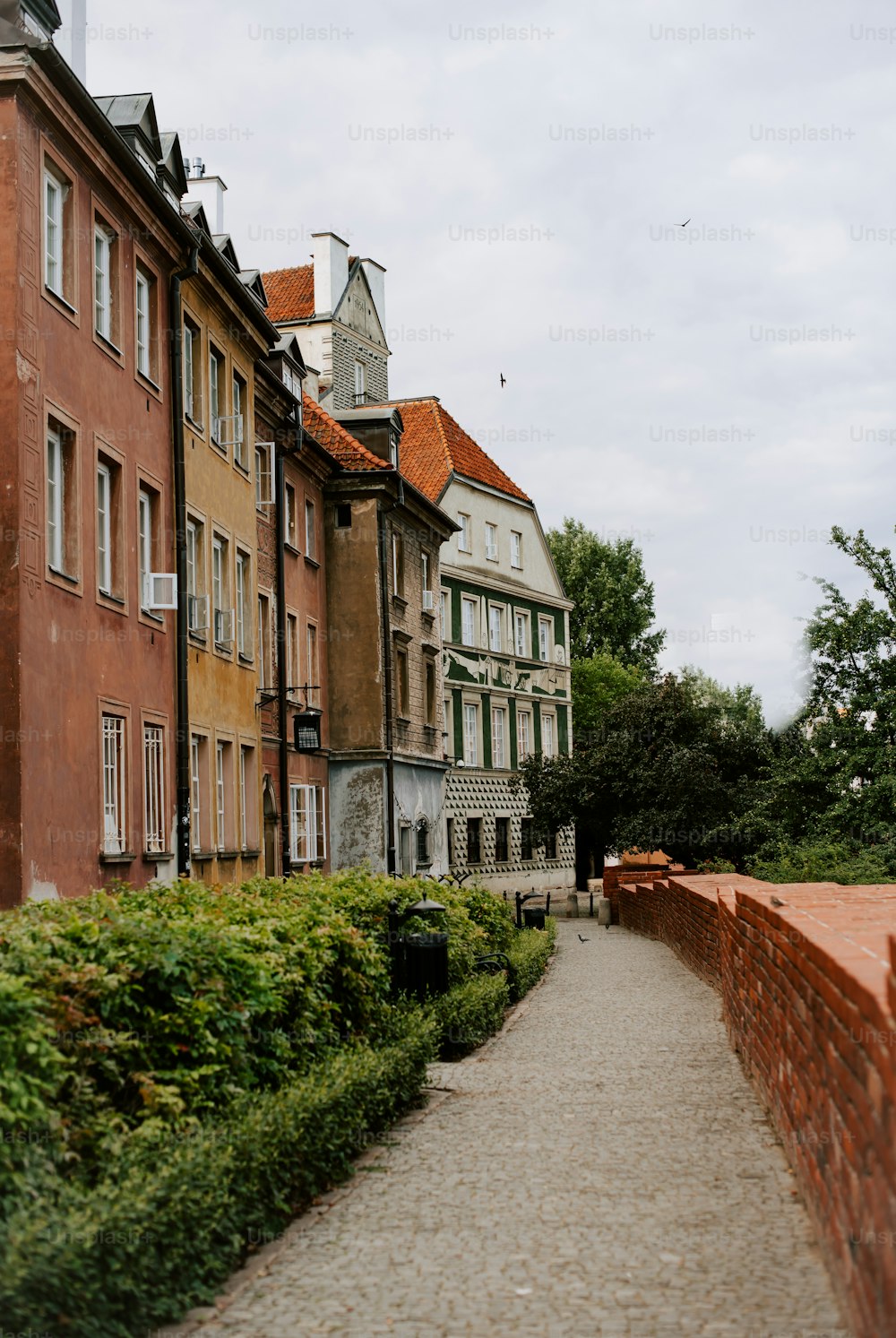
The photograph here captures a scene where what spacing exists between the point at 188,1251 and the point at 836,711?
27.7 meters

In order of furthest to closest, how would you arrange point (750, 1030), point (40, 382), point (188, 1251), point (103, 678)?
point (103, 678)
point (40, 382)
point (750, 1030)
point (188, 1251)

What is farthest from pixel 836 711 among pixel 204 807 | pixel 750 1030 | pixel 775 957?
pixel 775 957

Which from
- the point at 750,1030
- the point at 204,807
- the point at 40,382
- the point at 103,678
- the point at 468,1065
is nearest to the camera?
the point at 750,1030

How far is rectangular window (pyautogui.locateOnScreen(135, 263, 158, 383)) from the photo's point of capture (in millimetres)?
21188

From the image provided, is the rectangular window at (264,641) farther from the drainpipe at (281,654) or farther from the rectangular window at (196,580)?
the rectangular window at (196,580)

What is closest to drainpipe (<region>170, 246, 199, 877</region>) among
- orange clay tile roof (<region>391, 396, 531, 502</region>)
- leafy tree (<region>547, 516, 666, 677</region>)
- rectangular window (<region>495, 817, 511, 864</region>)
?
orange clay tile roof (<region>391, 396, 531, 502</region>)

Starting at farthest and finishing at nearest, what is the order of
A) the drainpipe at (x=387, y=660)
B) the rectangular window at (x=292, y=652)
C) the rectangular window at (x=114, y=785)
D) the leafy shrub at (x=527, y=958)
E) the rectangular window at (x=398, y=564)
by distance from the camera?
the rectangular window at (x=398, y=564) → the drainpipe at (x=387, y=660) → the rectangular window at (x=292, y=652) → the rectangular window at (x=114, y=785) → the leafy shrub at (x=527, y=958)

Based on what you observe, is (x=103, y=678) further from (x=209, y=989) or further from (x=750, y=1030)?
(x=209, y=989)

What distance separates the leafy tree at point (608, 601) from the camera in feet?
266

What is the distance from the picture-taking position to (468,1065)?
12.7 metres

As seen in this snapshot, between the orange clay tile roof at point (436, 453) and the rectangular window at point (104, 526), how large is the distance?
3102 cm

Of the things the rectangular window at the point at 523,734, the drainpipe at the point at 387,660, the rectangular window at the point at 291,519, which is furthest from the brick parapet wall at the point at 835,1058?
the rectangular window at the point at 523,734

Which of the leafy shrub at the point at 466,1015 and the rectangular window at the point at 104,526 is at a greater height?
the rectangular window at the point at 104,526

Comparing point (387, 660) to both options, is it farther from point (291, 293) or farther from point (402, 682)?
point (291, 293)
